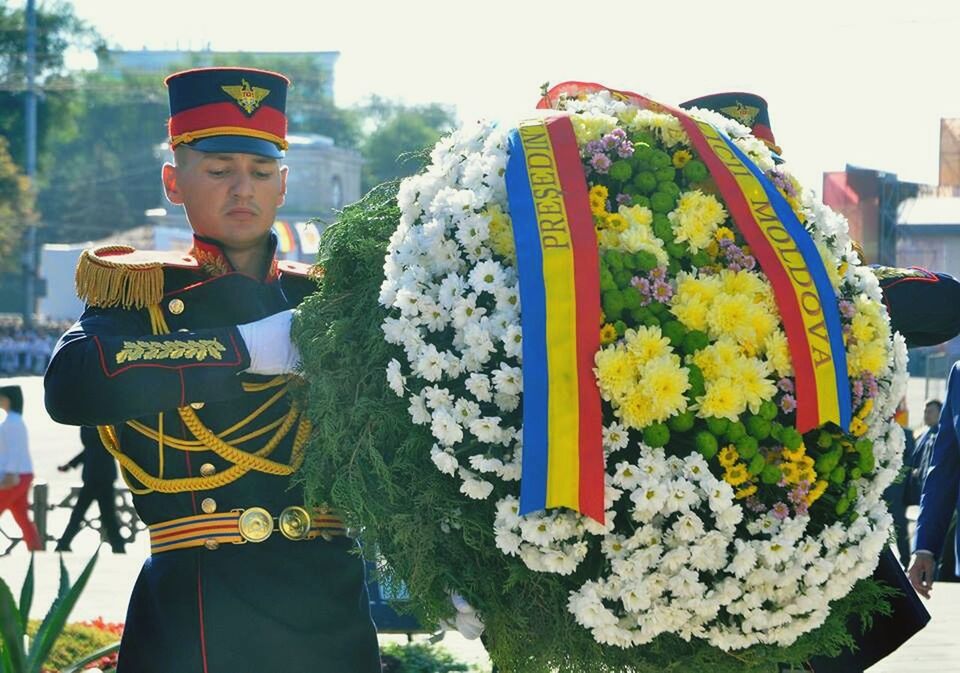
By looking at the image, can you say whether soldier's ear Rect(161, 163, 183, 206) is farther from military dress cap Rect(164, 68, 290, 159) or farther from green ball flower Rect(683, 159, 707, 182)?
green ball flower Rect(683, 159, 707, 182)

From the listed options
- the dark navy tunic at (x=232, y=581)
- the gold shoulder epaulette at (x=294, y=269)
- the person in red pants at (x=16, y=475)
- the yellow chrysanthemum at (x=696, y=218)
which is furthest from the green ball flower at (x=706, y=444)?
the person in red pants at (x=16, y=475)

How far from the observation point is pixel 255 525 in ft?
11.7

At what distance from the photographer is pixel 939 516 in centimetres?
576

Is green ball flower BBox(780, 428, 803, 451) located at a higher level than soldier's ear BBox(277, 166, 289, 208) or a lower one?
lower

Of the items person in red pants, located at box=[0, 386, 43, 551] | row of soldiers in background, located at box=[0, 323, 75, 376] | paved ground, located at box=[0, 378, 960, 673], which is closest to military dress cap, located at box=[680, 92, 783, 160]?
paved ground, located at box=[0, 378, 960, 673]

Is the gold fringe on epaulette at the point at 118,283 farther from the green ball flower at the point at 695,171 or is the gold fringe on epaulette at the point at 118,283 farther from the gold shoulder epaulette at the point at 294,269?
the green ball flower at the point at 695,171

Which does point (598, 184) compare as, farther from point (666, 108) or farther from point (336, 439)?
point (336, 439)

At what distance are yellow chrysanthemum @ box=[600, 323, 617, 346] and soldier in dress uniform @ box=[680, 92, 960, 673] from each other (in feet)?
3.47

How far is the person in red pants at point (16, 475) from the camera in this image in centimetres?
1214

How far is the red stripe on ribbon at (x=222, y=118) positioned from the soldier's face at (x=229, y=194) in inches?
2.6

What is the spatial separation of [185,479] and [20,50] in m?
56.9

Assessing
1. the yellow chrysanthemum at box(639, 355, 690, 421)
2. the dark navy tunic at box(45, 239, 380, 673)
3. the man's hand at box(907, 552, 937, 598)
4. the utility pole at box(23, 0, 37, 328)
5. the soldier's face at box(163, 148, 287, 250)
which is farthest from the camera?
the utility pole at box(23, 0, 37, 328)

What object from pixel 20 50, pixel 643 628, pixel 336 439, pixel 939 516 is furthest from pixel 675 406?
pixel 20 50

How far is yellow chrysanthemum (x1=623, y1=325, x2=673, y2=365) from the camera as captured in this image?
115 inches
